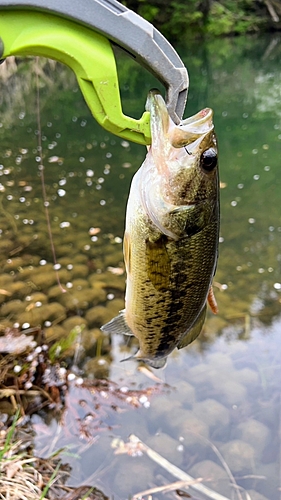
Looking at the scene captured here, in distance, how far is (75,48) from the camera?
1.23 meters

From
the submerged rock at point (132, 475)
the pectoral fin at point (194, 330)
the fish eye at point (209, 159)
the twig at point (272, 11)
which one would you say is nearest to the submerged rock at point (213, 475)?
the submerged rock at point (132, 475)

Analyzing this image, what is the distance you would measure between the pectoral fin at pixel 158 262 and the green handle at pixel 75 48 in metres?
0.41

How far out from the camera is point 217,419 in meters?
3.49

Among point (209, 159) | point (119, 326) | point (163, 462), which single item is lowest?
point (163, 462)

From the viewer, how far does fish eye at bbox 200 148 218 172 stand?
54.9 inches

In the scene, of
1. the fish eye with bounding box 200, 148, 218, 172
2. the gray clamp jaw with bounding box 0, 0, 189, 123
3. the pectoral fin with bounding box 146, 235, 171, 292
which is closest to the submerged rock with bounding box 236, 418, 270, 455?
the pectoral fin with bounding box 146, 235, 171, 292

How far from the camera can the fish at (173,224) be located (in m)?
1.38

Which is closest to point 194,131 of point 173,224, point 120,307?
point 173,224

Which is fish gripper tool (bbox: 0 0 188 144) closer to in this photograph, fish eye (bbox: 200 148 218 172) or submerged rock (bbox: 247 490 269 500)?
fish eye (bbox: 200 148 218 172)

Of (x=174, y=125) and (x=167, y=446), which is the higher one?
(x=174, y=125)

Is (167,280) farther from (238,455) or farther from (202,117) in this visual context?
(238,455)

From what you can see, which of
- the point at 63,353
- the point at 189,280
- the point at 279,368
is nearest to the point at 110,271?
the point at 63,353

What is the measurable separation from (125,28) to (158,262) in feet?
2.36

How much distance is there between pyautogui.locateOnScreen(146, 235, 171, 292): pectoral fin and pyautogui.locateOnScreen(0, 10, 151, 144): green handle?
0.41 meters
